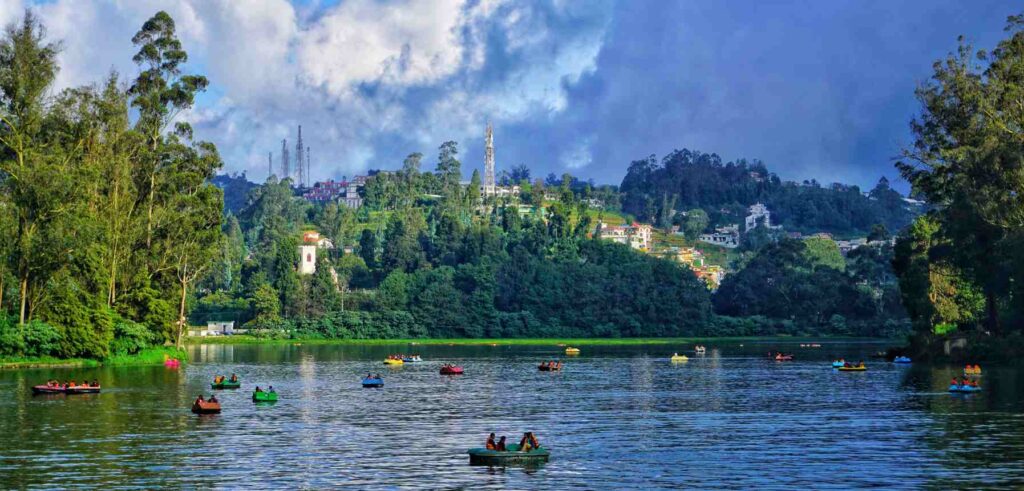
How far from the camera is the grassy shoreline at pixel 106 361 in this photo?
116 m

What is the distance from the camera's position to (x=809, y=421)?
73188 millimetres

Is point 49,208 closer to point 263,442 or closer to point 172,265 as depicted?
point 172,265

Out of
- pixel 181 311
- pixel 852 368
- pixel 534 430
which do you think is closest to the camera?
pixel 534 430

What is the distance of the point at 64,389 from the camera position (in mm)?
89250

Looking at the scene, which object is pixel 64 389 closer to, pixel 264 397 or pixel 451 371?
pixel 264 397

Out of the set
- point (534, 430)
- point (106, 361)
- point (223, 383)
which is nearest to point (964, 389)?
point (534, 430)

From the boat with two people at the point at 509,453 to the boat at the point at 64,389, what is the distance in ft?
150

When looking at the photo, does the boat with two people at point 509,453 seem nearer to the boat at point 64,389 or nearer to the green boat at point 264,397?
the green boat at point 264,397

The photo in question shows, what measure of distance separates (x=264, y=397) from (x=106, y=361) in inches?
1742

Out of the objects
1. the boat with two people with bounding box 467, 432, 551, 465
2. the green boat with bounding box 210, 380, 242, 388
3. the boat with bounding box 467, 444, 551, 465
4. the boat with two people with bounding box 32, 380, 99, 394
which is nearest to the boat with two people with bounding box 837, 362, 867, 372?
the green boat with bounding box 210, 380, 242, 388

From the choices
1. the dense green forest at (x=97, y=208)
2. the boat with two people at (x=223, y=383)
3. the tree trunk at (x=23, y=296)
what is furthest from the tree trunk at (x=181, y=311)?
the boat with two people at (x=223, y=383)

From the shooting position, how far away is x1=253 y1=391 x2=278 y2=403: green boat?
87812 millimetres

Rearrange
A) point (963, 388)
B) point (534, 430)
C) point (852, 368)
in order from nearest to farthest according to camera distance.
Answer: point (534, 430)
point (963, 388)
point (852, 368)

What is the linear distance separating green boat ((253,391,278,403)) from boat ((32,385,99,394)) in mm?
12742
